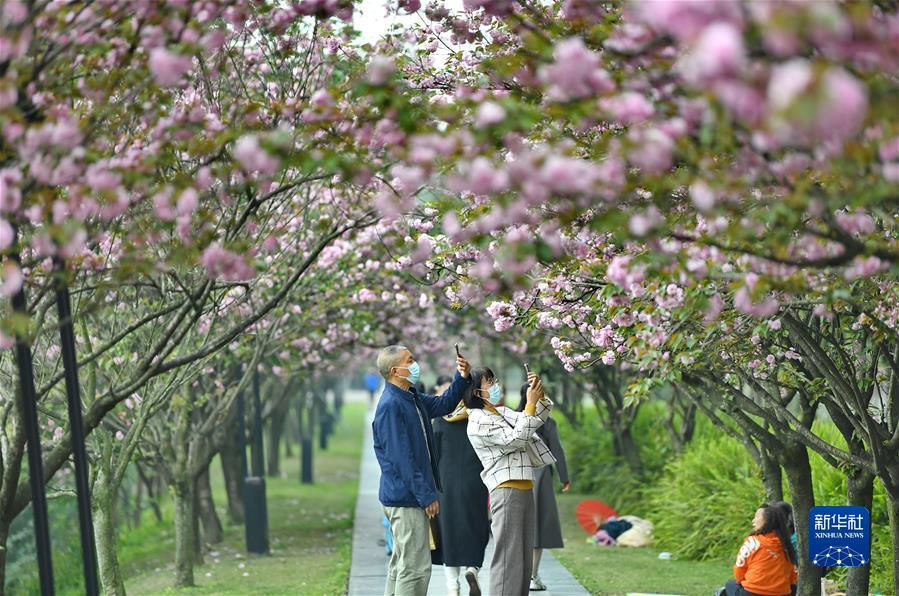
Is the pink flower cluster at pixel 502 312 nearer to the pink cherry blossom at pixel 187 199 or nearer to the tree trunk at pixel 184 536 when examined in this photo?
the pink cherry blossom at pixel 187 199

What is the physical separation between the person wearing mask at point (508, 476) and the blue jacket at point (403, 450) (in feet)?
1.64

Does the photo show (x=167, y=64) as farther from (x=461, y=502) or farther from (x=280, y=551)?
(x=280, y=551)

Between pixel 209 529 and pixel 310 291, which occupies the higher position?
pixel 310 291

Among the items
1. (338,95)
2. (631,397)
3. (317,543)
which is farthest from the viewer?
(317,543)

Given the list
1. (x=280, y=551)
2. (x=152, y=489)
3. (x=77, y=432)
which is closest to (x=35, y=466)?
(x=77, y=432)

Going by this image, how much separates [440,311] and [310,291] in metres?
4.76

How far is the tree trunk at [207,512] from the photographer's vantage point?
59.4 feet

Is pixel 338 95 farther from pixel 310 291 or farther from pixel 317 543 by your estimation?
pixel 317 543

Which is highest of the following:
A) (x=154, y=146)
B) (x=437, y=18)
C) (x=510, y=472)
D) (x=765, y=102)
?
(x=437, y=18)

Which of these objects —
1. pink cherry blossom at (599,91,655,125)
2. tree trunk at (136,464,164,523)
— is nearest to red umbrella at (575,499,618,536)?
tree trunk at (136,464,164,523)

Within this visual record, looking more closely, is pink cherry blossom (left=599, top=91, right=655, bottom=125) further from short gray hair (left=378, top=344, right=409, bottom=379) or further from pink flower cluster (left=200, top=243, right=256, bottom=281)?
short gray hair (left=378, top=344, right=409, bottom=379)

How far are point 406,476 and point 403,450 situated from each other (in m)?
0.17

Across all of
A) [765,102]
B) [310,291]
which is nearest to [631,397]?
[765,102]

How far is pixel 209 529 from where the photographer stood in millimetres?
18359
